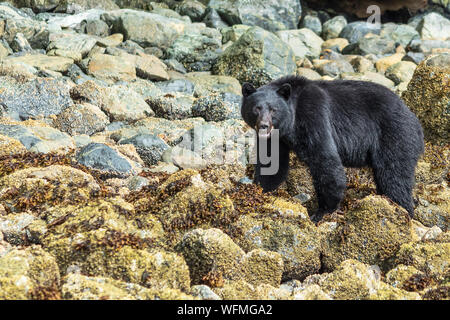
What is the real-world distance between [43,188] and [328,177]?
2935mm

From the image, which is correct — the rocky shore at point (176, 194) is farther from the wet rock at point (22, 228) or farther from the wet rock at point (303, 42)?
the wet rock at point (303, 42)

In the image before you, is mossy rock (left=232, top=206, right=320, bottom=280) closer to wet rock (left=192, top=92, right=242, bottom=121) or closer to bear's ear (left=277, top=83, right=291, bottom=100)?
bear's ear (left=277, top=83, right=291, bottom=100)

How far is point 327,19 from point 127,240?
1992 cm

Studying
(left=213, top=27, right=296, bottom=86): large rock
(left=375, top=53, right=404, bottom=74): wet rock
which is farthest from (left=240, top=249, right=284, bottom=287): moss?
(left=375, top=53, right=404, bottom=74): wet rock

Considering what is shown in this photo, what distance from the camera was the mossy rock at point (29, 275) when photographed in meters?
3.04

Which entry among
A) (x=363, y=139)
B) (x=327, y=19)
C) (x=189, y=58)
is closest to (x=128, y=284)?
(x=363, y=139)

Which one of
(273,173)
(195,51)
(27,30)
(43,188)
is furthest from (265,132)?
(27,30)

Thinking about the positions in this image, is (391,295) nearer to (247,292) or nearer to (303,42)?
(247,292)

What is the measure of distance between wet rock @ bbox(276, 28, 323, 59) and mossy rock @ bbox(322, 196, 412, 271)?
41.0 ft

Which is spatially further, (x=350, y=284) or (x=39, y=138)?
(x=39, y=138)

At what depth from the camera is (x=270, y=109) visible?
565 cm

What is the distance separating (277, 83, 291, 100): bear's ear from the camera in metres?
5.59

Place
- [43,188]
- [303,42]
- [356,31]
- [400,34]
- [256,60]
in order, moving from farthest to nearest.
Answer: [356,31] → [400,34] → [303,42] → [256,60] → [43,188]

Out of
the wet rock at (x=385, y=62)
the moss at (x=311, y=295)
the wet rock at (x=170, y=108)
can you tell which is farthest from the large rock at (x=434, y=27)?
the moss at (x=311, y=295)
